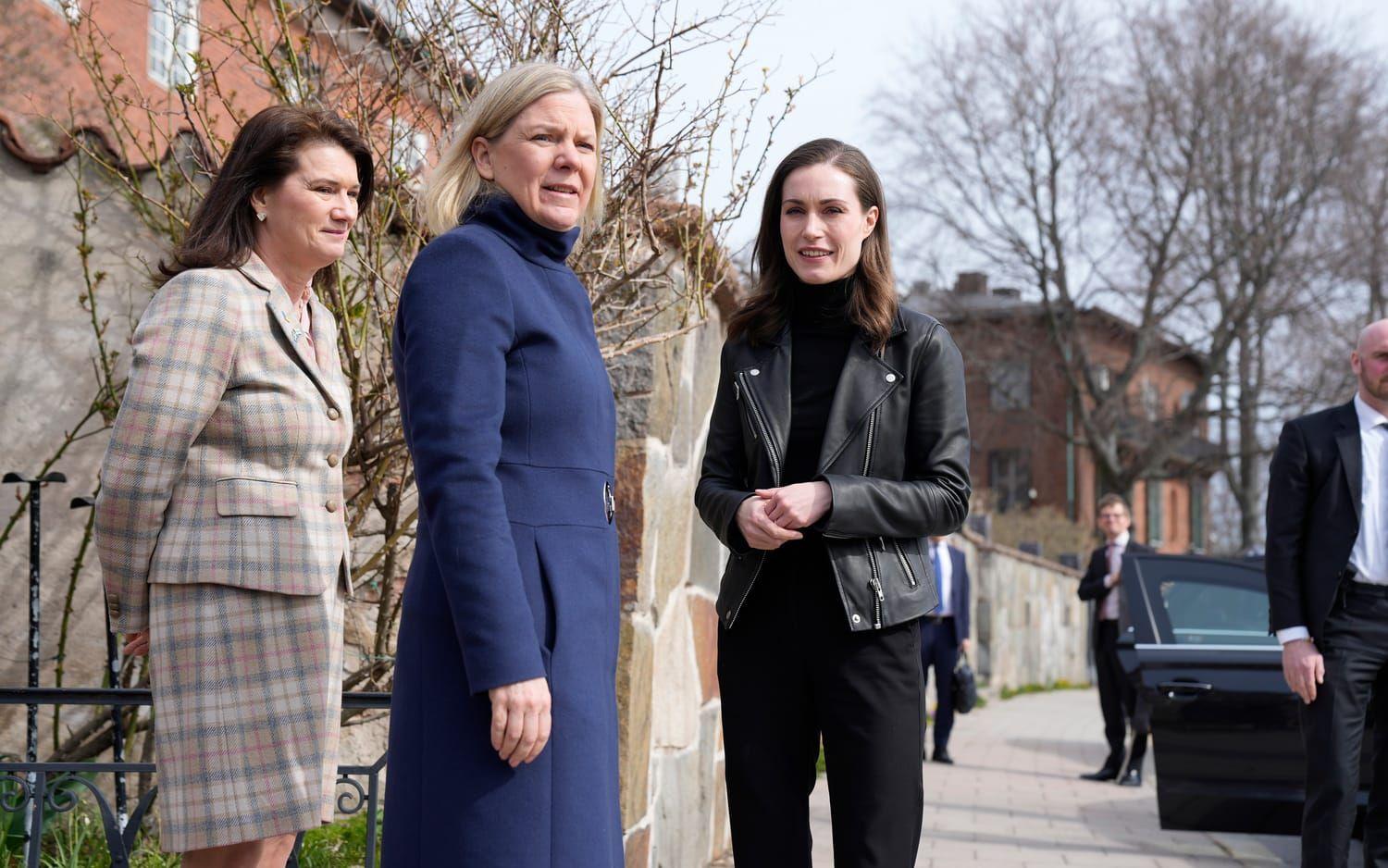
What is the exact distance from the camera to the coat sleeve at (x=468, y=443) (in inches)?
81.4

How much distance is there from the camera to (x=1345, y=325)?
89.7ft

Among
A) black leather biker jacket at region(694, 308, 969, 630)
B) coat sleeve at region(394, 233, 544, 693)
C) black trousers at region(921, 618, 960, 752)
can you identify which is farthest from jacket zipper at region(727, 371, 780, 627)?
black trousers at region(921, 618, 960, 752)

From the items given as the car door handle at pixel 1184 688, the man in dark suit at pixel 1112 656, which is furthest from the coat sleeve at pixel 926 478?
the man in dark suit at pixel 1112 656

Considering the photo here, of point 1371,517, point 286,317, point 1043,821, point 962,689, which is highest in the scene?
point 286,317

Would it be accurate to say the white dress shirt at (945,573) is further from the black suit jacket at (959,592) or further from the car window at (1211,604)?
the car window at (1211,604)

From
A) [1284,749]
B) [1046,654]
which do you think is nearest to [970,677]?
[1284,749]

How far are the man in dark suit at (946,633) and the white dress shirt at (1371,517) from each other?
17.2 feet

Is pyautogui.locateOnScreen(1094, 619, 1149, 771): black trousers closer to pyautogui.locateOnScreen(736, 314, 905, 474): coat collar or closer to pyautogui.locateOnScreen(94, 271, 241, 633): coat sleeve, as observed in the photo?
pyautogui.locateOnScreen(736, 314, 905, 474): coat collar

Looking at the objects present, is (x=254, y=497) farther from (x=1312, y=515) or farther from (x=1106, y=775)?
(x=1106, y=775)

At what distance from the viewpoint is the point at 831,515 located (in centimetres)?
268

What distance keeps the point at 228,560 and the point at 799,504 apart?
1.04 meters

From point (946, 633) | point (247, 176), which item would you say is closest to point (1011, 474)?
point (946, 633)

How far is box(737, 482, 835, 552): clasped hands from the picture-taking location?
2.66 metres

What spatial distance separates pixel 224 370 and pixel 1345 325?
2846 cm
